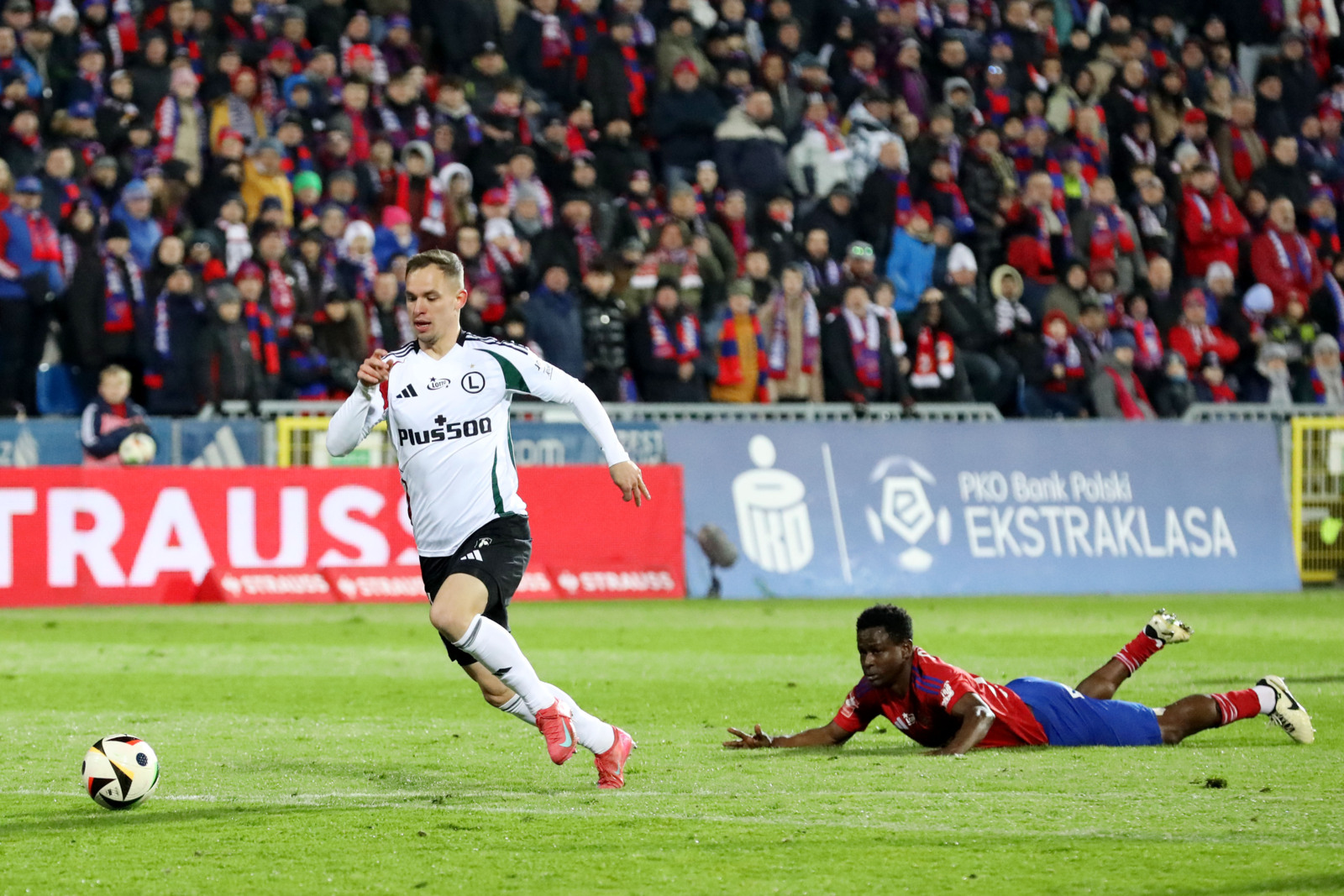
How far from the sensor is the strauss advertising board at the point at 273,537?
55.3ft

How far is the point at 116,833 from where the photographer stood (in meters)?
6.57

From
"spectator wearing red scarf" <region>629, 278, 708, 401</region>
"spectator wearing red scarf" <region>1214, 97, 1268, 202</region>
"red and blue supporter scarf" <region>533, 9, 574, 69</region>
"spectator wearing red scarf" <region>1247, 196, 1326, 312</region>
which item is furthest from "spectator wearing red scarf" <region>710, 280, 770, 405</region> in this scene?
"spectator wearing red scarf" <region>1214, 97, 1268, 202</region>

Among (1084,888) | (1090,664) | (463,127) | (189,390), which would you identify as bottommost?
(1090,664)

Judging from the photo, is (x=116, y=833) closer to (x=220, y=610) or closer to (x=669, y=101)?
(x=220, y=610)

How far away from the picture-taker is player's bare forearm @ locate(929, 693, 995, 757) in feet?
26.7

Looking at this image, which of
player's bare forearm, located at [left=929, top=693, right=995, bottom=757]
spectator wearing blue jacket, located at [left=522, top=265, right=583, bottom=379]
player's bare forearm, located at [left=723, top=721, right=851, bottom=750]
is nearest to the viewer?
player's bare forearm, located at [left=929, top=693, right=995, bottom=757]

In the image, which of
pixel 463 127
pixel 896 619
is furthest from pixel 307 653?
pixel 463 127

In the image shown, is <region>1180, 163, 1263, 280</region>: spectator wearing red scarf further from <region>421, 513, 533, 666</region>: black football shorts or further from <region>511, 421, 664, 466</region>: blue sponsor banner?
<region>421, 513, 533, 666</region>: black football shorts

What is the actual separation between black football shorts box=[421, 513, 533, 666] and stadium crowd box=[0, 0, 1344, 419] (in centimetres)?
1085

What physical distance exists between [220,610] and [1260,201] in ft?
47.8

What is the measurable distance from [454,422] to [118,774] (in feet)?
5.95

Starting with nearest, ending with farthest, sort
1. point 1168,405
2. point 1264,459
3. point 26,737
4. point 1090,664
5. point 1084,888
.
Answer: point 1084,888
point 26,737
point 1090,664
point 1264,459
point 1168,405

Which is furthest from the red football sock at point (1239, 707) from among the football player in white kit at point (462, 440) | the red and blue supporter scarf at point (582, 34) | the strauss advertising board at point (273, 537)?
the red and blue supporter scarf at point (582, 34)

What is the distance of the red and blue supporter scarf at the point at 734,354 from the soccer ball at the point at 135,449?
589 cm
